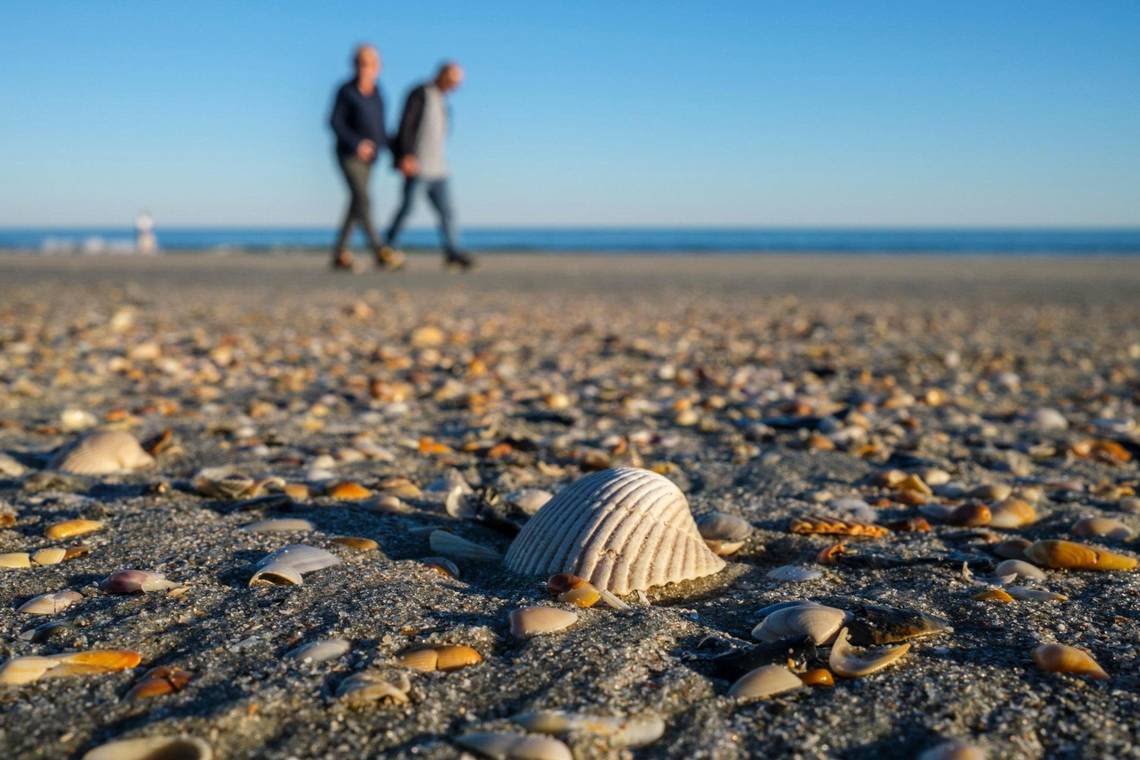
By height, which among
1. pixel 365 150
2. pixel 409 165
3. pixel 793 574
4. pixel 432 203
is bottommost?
pixel 793 574

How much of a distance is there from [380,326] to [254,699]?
6793mm

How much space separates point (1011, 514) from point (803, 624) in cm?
123

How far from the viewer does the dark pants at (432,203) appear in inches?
363

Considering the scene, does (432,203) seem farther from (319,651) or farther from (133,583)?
(319,651)

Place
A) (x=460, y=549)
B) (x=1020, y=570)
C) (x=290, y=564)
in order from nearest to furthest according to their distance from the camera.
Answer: (x=290, y=564)
(x=1020, y=570)
(x=460, y=549)

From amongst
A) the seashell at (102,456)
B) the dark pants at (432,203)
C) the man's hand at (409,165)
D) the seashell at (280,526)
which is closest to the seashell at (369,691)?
the seashell at (280,526)

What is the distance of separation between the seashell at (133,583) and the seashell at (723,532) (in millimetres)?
1326

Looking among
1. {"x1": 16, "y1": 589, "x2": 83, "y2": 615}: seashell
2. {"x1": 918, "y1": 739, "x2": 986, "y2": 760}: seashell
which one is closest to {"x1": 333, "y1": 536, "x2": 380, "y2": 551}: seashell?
{"x1": 16, "y1": 589, "x2": 83, "y2": 615}: seashell

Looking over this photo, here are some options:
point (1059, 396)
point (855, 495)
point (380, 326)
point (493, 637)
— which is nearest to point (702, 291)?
point (380, 326)

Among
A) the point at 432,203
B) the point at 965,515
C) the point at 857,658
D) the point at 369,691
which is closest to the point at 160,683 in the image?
the point at 369,691

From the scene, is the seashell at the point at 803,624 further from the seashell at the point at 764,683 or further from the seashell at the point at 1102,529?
the seashell at the point at 1102,529

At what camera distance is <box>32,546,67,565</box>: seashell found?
89.9 inches

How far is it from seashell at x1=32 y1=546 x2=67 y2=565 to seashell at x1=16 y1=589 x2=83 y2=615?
0.23 m

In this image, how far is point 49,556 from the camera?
7.53 ft
